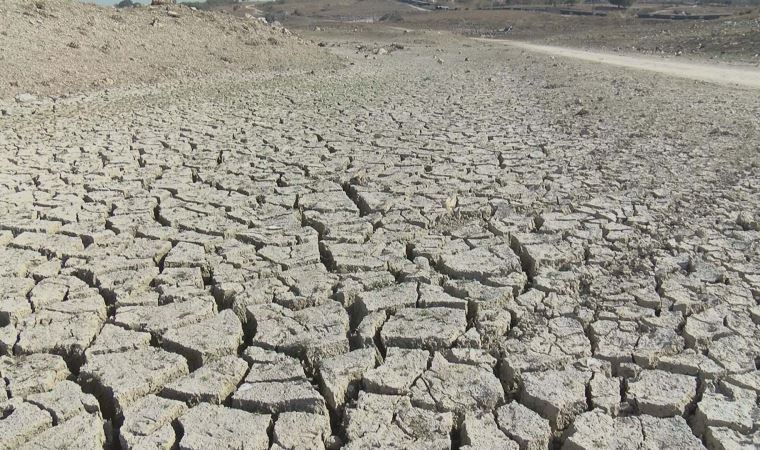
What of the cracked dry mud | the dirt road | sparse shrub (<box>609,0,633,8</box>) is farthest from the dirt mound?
sparse shrub (<box>609,0,633,8</box>)

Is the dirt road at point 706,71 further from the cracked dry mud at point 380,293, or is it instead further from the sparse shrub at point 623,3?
the sparse shrub at point 623,3

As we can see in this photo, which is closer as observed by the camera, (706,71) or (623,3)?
(706,71)

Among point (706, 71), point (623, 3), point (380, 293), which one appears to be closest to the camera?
point (380, 293)

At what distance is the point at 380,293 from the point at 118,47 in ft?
33.9

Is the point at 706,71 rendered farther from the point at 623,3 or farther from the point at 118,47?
the point at 623,3

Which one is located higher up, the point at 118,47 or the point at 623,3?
the point at 623,3

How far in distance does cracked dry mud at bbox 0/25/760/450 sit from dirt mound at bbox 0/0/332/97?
385cm

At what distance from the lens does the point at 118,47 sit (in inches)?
440

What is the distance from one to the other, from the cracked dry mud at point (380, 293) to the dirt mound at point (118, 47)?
385 cm

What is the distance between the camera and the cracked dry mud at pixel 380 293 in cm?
197

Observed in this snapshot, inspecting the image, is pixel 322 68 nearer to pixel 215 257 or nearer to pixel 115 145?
pixel 115 145

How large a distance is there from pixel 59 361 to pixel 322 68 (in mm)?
11693

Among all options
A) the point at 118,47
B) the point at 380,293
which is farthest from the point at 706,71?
the point at 380,293

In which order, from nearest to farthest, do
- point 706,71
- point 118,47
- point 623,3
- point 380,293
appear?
point 380,293 < point 118,47 < point 706,71 < point 623,3
